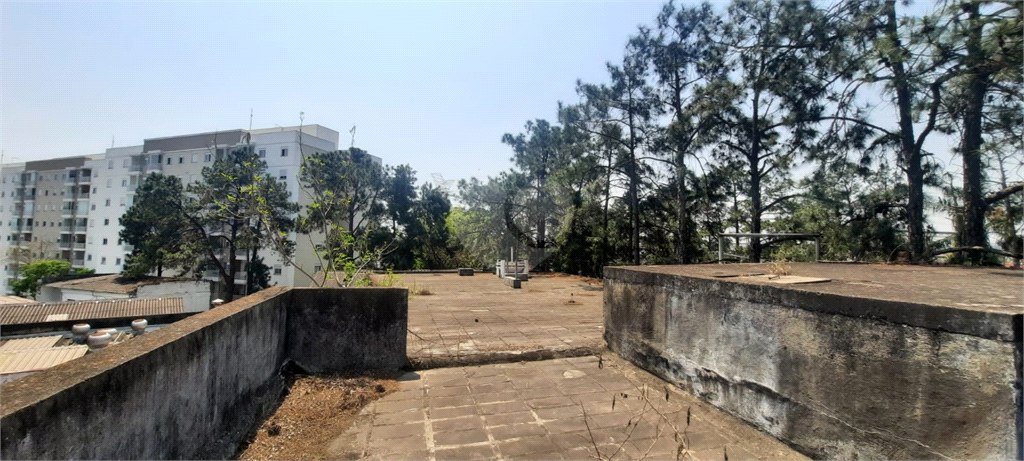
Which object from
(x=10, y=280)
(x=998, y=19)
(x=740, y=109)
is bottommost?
(x=10, y=280)

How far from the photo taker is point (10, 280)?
1267 inches

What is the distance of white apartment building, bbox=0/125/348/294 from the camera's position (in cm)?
3119

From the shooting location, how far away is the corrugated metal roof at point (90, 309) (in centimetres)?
1289

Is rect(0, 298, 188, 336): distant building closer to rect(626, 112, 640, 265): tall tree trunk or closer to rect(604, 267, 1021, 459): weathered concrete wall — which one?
rect(604, 267, 1021, 459): weathered concrete wall

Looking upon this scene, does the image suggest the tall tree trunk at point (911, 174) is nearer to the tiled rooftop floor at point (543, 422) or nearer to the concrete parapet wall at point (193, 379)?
the tiled rooftop floor at point (543, 422)

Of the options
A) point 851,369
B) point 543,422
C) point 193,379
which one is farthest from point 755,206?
point 193,379

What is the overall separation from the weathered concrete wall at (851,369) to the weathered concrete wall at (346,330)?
229 cm

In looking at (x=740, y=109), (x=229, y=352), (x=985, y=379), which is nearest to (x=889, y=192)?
(x=740, y=109)

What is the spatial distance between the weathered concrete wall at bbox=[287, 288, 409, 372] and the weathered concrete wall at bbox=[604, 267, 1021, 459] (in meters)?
2.29

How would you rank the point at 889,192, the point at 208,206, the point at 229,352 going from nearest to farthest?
the point at 229,352 → the point at 889,192 → the point at 208,206

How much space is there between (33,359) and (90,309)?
41.6 feet

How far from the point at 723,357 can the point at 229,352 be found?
2.99 m

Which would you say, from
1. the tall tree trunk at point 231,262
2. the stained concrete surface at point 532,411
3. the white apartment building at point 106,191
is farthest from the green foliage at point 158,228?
the stained concrete surface at point 532,411

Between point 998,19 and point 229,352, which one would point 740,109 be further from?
point 229,352
